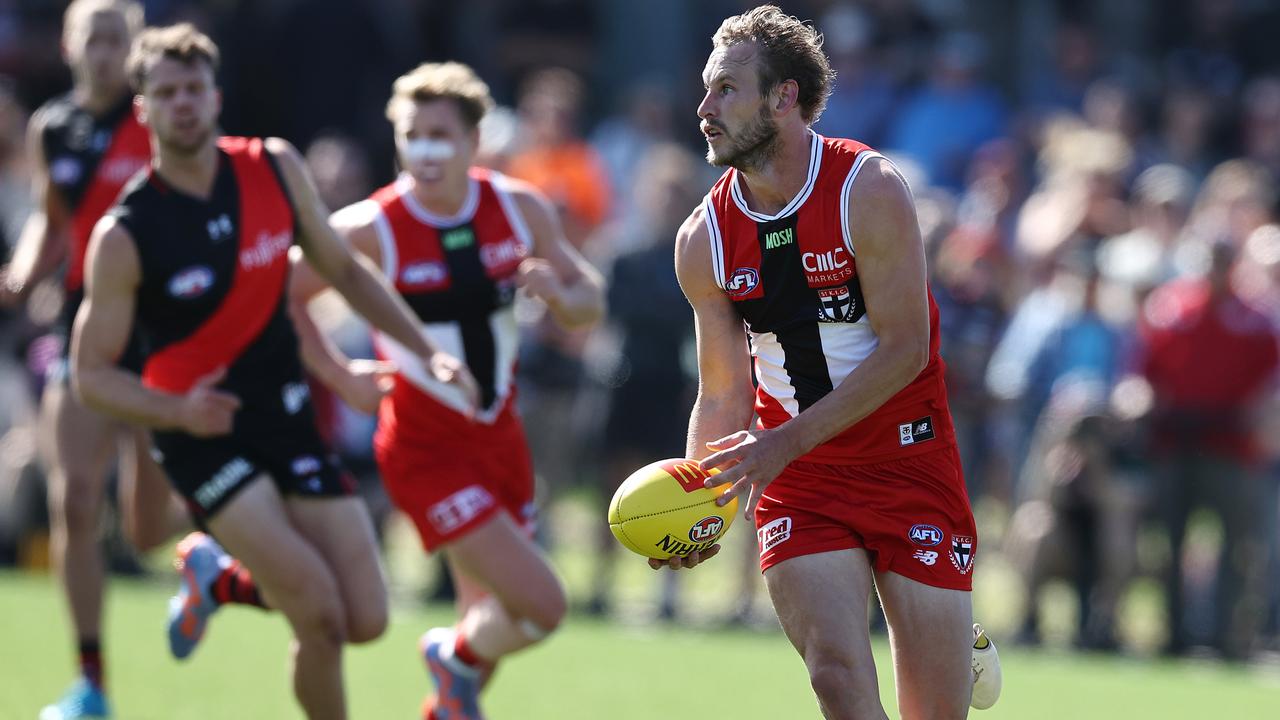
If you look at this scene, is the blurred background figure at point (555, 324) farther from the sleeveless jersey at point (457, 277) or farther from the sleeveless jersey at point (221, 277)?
the sleeveless jersey at point (221, 277)

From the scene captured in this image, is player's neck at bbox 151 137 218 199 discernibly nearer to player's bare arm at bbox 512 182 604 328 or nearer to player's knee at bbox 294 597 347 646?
player's bare arm at bbox 512 182 604 328

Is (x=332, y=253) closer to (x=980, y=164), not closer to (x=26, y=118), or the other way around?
(x=980, y=164)

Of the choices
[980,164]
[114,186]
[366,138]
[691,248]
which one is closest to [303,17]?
[366,138]

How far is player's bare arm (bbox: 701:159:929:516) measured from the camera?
5.34 meters

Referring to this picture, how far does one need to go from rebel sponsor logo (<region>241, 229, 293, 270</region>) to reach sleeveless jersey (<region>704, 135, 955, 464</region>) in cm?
195

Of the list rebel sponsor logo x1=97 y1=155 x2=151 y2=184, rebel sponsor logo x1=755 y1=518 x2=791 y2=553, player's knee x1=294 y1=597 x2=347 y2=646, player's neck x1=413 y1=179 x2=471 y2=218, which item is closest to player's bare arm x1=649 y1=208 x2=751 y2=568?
rebel sponsor logo x1=755 y1=518 x2=791 y2=553

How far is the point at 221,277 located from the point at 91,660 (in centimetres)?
219

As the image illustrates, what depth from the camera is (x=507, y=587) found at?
732 cm

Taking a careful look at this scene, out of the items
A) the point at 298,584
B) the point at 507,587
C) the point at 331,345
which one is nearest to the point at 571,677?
the point at 507,587

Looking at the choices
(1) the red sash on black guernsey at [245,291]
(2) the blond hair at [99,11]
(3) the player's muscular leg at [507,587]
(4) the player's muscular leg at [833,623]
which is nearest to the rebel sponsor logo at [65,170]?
(2) the blond hair at [99,11]

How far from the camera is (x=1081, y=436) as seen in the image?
11695mm

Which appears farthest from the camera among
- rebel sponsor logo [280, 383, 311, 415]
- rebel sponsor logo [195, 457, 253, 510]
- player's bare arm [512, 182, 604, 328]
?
player's bare arm [512, 182, 604, 328]

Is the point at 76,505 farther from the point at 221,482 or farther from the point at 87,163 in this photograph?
the point at 221,482

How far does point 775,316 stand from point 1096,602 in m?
6.96
